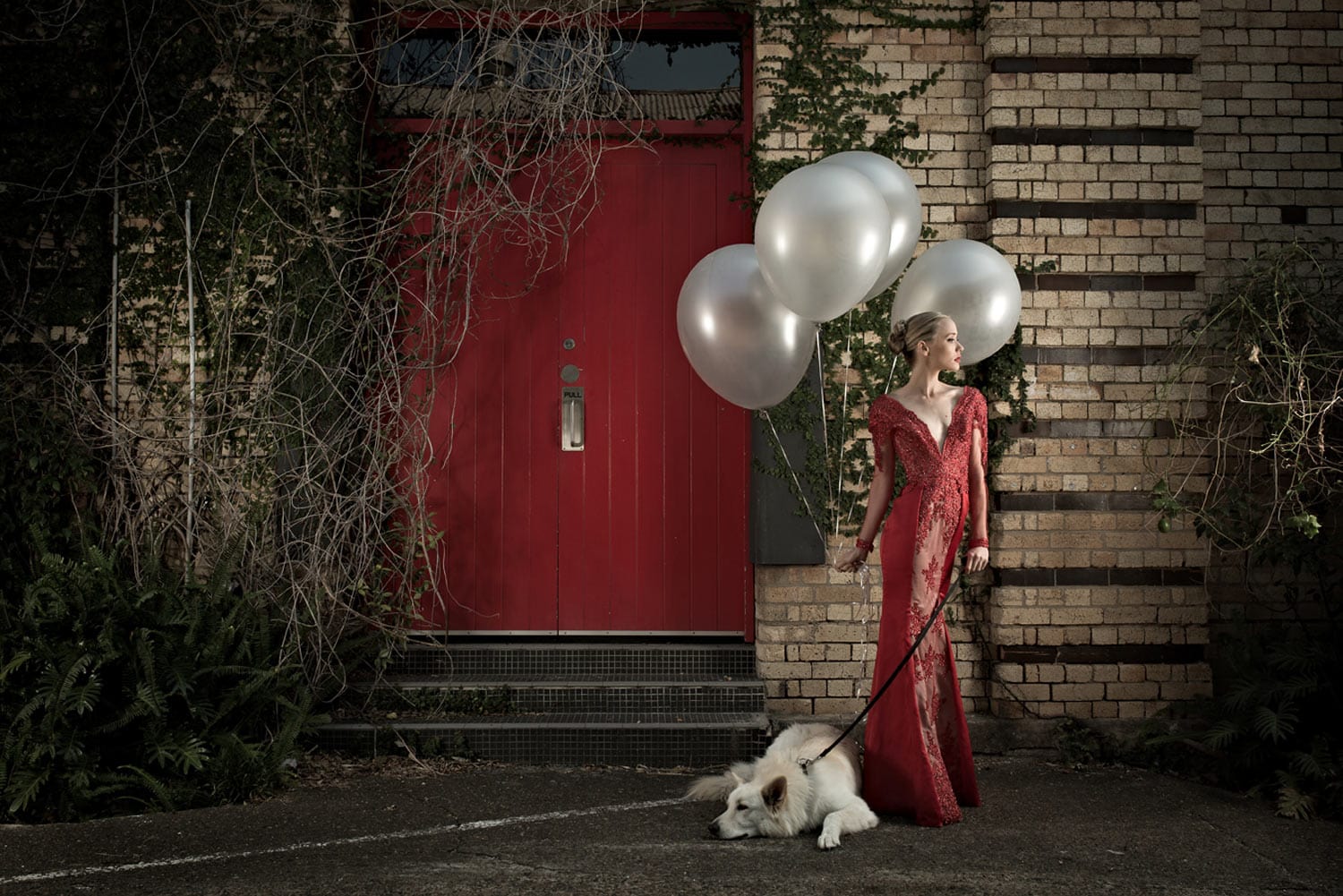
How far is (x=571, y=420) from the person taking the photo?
545 cm

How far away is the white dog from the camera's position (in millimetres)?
3543

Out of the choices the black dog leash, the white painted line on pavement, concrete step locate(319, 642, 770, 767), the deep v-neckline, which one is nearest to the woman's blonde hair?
the deep v-neckline

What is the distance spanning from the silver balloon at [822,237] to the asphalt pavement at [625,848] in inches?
77.3

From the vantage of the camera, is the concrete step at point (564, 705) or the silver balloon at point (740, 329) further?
the concrete step at point (564, 705)

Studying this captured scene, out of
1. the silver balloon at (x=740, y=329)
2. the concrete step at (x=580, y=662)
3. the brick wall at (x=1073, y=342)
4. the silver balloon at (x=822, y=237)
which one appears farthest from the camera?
the concrete step at (x=580, y=662)

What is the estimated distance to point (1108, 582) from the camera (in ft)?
16.4

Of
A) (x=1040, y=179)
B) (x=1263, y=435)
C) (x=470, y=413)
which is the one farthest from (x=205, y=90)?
(x=1263, y=435)

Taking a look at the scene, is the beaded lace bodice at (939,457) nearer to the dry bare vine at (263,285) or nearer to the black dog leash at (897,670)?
the black dog leash at (897,670)

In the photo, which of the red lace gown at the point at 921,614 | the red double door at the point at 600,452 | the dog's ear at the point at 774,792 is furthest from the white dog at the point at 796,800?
the red double door at the point at 600,452

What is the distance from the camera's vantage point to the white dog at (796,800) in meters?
3.54

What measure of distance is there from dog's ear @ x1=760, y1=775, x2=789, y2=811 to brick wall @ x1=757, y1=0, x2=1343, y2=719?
154cm

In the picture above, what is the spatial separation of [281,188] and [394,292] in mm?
745

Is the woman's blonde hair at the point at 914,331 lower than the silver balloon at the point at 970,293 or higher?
lower

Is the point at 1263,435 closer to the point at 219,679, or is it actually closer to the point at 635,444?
the point at 635,444
